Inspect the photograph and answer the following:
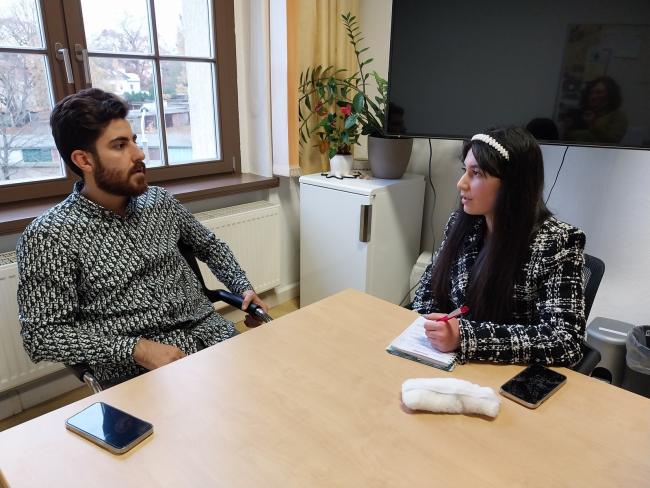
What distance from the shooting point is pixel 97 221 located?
137 cm

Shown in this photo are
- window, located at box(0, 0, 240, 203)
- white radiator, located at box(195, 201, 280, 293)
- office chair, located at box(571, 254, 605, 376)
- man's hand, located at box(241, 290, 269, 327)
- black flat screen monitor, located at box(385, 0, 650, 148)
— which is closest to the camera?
office chair, located at box(571, 254, 605, 376)

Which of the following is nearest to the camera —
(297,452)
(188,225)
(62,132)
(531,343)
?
(297,452)

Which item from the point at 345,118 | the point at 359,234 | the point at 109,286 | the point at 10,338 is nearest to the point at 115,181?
the point at 109,286

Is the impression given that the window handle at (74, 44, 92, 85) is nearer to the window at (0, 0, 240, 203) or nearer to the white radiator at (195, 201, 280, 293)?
the window at (0, 0, 240, 203)

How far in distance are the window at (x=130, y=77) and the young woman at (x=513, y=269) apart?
51.5 inches

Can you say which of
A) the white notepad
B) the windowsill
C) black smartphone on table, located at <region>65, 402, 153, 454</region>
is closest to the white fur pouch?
the white notepad

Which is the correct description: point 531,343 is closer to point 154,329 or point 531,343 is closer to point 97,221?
point 154,329

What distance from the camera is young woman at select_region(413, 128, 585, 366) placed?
1115 mm

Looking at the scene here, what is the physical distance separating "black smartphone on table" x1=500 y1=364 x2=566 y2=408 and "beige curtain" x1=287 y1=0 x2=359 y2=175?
1809 millimetres

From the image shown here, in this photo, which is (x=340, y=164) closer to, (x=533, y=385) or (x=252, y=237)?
(x=252, y=237)

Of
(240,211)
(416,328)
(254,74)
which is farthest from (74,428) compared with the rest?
(254,74)

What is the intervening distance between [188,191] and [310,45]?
1.03m

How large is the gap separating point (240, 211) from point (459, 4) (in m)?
1.40

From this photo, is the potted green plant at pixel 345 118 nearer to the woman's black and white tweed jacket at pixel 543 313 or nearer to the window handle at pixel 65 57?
the window handle at pixel 65 57
